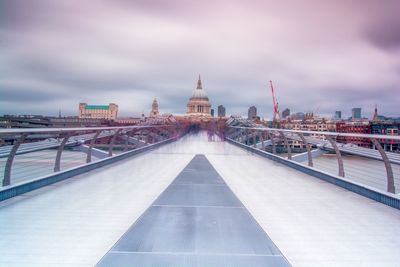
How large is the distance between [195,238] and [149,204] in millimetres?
1457

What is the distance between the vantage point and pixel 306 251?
9.32ft

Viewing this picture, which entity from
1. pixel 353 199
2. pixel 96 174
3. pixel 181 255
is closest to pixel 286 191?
pixel 353 199

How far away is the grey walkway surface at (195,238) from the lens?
8.57 feet

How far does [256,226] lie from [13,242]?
8.40 feet

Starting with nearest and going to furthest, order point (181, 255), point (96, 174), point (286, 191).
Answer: point (181, 255) → point (286, 191) → point (96, 174)

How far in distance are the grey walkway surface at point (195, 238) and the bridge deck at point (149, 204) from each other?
142 mm

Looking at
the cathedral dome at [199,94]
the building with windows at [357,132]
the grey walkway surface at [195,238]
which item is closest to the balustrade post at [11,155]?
the grey walkway surface at [195,238]

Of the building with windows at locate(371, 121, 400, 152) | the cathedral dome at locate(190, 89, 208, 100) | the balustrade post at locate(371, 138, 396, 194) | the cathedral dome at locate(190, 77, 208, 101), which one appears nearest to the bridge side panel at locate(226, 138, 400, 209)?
the balustrade post at locate(371, 138, 396, 194)

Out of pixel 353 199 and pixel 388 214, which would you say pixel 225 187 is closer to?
pixel 353 199

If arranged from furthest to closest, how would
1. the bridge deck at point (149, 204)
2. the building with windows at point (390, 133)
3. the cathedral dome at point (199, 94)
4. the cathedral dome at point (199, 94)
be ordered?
1. the cathedral dome at point (199, 94)
2. the cathedral dome at point (199, 94)
3. the building with windows at point (390, 133)
4. the bridge deck at point (149, 204)

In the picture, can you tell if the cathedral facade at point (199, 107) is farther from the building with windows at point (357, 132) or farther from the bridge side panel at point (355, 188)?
the bridge side panel at point (355, 188)

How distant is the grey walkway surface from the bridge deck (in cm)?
14

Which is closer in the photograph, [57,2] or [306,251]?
[306,251]

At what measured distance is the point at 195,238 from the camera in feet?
10.2
